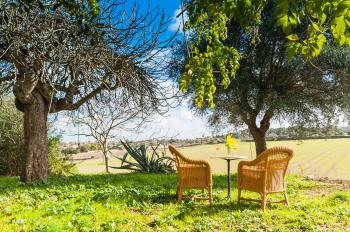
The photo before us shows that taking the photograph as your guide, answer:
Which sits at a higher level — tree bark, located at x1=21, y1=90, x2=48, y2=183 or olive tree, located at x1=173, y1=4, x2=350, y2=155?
olive tree, located at x1=173, y1=4, x2=350, y2=155

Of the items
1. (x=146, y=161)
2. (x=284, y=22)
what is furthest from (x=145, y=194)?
(x=284, y=22)

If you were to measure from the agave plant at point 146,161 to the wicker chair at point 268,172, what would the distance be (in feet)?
17.6

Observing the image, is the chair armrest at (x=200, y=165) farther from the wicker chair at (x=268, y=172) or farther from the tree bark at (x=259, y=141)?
the tree bark at (x=259, y=141)

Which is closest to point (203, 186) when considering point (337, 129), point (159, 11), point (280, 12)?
point (159, 11)

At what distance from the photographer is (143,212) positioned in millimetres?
5863

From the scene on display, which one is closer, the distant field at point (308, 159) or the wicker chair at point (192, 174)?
the wicker chair at point (192, 174)

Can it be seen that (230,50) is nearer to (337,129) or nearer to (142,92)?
(142,92)

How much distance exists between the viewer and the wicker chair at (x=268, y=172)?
21.1 feet

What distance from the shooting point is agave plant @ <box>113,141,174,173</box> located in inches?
465

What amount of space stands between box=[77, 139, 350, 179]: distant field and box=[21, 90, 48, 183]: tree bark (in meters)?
5.10

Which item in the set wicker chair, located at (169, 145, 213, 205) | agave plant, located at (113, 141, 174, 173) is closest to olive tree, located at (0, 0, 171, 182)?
wicker chair, located at (169, 145, 213, 205)

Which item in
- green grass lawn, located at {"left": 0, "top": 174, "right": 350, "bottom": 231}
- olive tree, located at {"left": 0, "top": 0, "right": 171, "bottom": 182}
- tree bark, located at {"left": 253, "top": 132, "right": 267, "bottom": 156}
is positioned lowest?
green grass lawn, located at {"left": 0, "top": 174, "right": 350, "bottom": 231}

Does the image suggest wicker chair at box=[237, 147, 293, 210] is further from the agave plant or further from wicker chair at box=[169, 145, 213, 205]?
the agave plant

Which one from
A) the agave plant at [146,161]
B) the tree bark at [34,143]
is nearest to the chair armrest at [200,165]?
the tree bark at [34,143]
